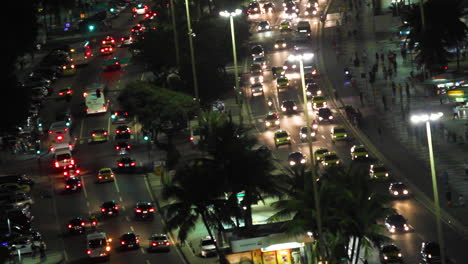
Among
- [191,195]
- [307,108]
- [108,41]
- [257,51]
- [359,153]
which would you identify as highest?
[307,108]

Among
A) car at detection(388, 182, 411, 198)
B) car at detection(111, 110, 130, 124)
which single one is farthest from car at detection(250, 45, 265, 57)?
car at detection(388, 182, 411, 198)

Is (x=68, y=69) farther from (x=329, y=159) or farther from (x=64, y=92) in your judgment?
(x=329, y=159)

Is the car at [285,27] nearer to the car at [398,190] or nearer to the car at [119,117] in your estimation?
the car at [119,117]

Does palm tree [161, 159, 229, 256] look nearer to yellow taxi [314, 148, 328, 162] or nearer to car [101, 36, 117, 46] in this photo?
yellow taxi [314, 148, 328, 162]

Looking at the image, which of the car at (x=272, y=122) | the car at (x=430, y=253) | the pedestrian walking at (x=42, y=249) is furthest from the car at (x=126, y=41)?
the car at (x=430, y=253)

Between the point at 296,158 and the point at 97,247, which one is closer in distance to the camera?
the point at 97,247

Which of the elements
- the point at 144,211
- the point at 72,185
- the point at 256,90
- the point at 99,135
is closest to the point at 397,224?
the point at 144,211
